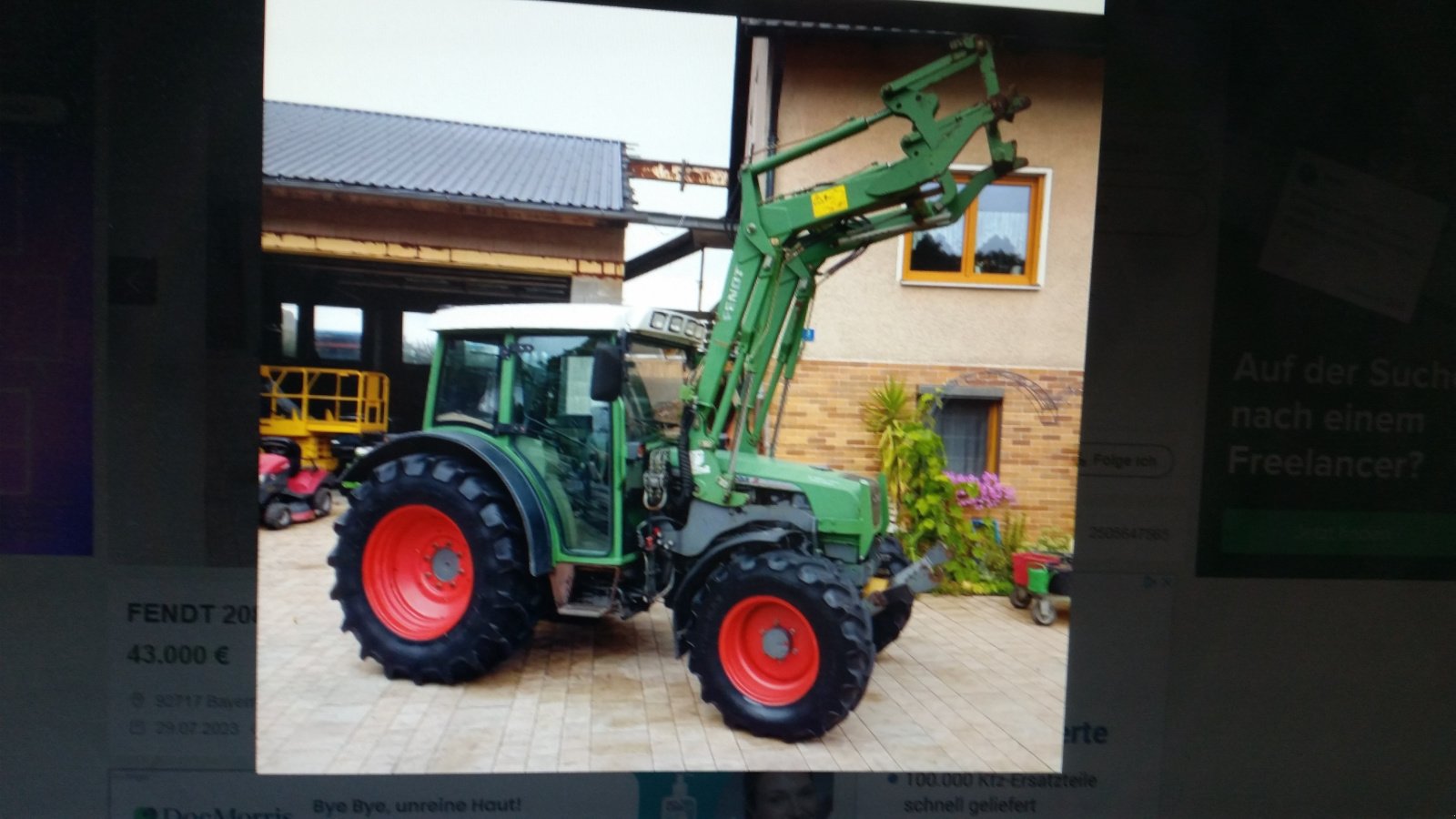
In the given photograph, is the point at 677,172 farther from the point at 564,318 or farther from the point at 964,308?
the point at 964,308

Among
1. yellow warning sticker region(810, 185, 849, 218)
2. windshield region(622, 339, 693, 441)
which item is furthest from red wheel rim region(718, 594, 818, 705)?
yellow warning sticker region(810, 185, 849, 218)

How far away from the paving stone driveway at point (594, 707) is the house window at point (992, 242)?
1107mm

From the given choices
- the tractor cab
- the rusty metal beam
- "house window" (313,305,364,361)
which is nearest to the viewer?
"house window" (313,305,364,361)

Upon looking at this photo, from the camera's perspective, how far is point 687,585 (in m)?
2.38

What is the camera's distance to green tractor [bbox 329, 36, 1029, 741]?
2.32 metres

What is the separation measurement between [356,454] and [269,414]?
0.97 m

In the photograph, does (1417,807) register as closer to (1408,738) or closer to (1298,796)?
(1408,738)

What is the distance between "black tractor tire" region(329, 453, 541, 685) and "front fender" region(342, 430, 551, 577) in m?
0.05

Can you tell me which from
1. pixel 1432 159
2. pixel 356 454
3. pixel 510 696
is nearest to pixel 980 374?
pixel 1432 159

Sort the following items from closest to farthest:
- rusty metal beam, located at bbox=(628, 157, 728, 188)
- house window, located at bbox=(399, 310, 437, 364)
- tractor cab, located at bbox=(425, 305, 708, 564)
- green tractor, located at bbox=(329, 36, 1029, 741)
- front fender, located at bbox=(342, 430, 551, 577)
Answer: rusty metal beam, located at bbox=(628, 157, 728, 188) → house window, located at bbox=(399, 310, 437, 364) → green tractor, located at bbox=(329, 36, 1029, 741) → front fender, located at bbox=(342, 430, 551, 577) → tractor cab, located at bbox=(425, 305, 708, 564)

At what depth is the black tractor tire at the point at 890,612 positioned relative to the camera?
2.51 m

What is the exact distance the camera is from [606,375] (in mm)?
2266

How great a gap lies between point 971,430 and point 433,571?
204cm

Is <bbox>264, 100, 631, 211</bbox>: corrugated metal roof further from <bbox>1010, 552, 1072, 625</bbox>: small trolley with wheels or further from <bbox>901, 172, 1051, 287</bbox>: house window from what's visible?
<bbox>1010, 552, 1072, 625</bbox>: small trolley with wheels
